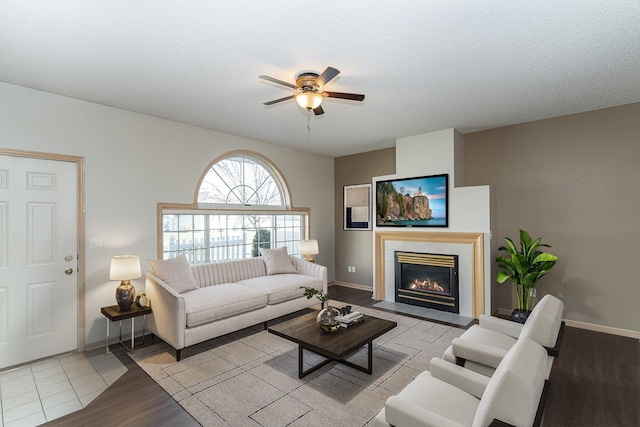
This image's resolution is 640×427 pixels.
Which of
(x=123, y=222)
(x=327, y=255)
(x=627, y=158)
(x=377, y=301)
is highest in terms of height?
(x=627, y=158)

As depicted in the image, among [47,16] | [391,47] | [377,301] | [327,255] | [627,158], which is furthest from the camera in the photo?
[327,255]

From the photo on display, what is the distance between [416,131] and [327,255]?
10.4 feet

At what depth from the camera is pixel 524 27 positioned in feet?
7.21

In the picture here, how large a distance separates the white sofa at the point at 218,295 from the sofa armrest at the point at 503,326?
8.09 ft

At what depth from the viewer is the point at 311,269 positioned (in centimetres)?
507

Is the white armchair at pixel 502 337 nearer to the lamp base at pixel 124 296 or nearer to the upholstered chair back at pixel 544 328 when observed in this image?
the upholstered chair back at pixel 544 328

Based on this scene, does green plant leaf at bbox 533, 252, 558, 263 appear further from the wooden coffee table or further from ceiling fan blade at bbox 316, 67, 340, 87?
ceiling fan blade at bbox 316, 67, 340, 87

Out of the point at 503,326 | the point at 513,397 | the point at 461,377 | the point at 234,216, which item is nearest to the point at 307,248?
the point at 234,216

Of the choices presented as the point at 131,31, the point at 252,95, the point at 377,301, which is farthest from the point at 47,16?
the point at 377,301

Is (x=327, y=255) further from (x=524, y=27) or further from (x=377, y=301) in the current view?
(x=524, y=27)

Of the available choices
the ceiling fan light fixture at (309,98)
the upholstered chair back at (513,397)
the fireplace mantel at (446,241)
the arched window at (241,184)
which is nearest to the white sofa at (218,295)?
the arched window at (241,184)

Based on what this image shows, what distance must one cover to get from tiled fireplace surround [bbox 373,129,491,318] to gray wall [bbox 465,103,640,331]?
49 cm

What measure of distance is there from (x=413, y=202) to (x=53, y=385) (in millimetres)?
5006

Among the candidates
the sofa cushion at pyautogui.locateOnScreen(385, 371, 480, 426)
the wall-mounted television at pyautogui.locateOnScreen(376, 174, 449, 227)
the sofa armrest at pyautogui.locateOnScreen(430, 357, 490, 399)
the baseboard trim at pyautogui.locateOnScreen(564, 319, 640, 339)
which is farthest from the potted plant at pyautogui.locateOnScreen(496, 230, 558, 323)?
the sofa cushion at pyautogui.locateOnScreen(385, 371, 480, 426)
